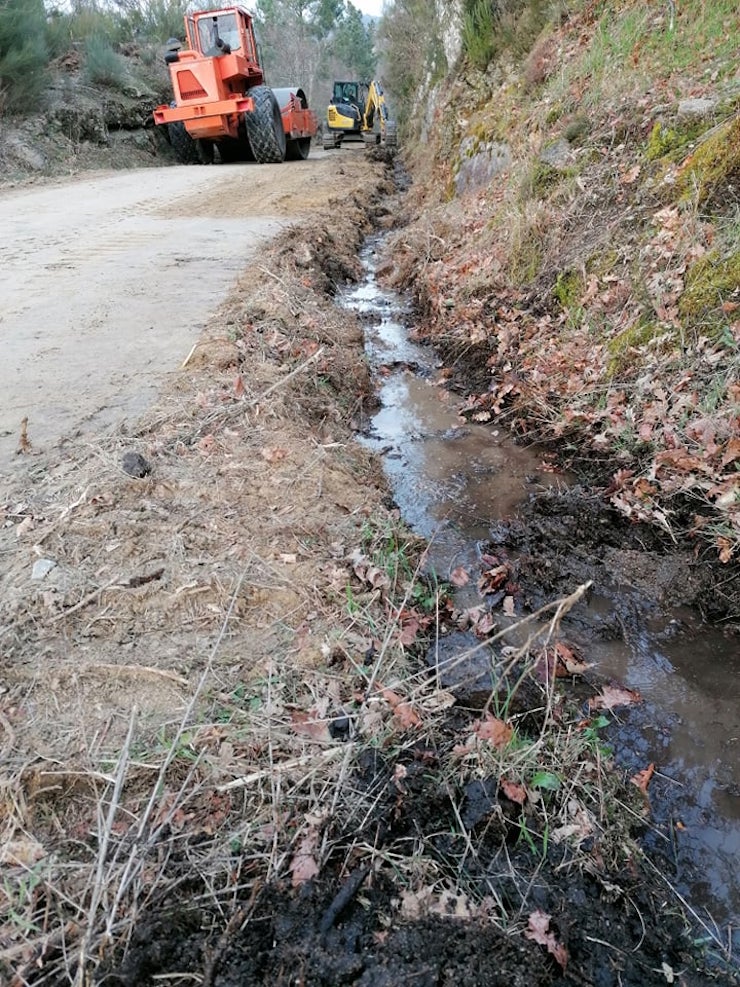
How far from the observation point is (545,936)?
1.77m

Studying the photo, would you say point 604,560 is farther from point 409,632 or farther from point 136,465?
point 136,465

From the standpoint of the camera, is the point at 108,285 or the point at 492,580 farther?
the point at 108,285

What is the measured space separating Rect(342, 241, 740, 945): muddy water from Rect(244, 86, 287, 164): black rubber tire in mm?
12868

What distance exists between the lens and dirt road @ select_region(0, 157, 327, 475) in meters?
4.16

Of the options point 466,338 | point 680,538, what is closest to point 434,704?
point 680,538

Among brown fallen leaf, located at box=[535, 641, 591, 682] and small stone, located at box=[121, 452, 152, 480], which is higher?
small stone, located at box=[121, 452, 152, 480]

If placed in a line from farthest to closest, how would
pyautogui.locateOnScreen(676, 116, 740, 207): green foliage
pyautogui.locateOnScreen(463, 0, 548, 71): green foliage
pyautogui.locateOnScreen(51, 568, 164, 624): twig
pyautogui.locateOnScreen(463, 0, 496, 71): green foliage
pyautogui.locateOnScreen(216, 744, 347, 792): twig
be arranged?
pyautogui.locateOnScreen(463, 0, 496, 71): green foliage < pyautogui.locateOnScreen(463, 0, 548, 71): green foliage < pyautogui.locateOnScreen(676, 116, 740, 207): green foliage < pyautogui.locateOnScreen(51, 568, 164, 624): twig < pyautogui.locateOnScreen(216, 744, 347, 792): twig

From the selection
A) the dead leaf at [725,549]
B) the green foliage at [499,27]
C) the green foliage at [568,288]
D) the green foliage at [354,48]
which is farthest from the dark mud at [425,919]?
the green foliage at [354,48]

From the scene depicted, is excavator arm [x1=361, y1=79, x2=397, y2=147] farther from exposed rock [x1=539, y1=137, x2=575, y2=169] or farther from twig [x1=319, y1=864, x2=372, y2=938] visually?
twig [x1=319, y1=864, x2=372, y2=938]

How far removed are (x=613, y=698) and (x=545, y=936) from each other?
1.10m

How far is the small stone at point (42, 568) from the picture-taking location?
2.72 meters

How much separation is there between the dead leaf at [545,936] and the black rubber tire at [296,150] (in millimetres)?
18537

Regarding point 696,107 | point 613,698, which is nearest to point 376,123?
point 696,107

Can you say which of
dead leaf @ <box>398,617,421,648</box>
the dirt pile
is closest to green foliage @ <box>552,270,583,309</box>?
dead leaf @ <box>398,617,421,648</box>
